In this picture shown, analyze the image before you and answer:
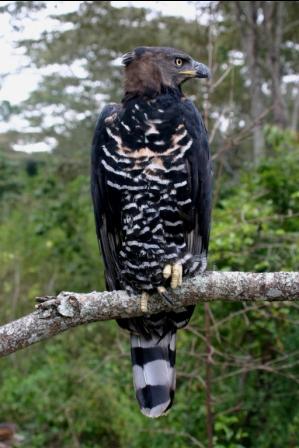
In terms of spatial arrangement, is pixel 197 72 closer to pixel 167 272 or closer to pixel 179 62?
pixel 179 62

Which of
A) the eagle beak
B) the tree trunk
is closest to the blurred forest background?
the tree trunk

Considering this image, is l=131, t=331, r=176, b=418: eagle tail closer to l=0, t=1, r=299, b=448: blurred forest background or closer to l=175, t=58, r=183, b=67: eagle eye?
l=0, t=1, r=299, b=448: blurred forest background

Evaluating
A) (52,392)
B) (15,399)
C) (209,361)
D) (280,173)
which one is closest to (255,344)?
(209,361)

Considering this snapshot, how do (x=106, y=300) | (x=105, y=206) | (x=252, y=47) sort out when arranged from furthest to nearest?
(x=252, y=47), (x=105, y=206), (x=106, y=300)

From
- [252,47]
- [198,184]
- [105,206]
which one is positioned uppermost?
[198,184]

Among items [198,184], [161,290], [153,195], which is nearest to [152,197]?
[153,195]

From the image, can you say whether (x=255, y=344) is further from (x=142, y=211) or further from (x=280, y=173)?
(x=142, y=211)

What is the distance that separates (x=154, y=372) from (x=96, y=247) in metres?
5.21

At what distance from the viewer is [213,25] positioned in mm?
4465

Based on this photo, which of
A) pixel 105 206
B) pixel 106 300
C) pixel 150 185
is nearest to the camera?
pixel 106 300

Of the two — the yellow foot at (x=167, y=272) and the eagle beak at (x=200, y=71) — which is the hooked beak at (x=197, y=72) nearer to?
the eagle beak at (x=200, y=71)

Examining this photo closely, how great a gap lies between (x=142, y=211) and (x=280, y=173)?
7.84ft

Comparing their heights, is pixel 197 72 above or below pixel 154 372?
above

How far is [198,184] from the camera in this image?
3.19 meters
